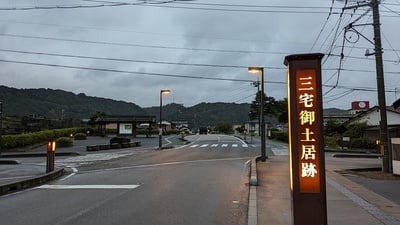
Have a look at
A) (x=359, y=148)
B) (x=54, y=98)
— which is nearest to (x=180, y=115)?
(x=54, y=98)

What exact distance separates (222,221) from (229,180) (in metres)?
6.98

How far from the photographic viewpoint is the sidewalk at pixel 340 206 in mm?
8246

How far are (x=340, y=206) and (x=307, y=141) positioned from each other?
436cm

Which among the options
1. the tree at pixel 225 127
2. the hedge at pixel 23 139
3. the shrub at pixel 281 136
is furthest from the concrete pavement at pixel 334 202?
the tree at pixel 225 127

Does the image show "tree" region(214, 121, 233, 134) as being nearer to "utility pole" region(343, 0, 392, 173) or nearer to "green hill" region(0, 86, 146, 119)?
"green hill" region(0, 86, 146, 119)

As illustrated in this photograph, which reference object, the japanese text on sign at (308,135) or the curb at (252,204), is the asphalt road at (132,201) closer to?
the curb at (252,204)

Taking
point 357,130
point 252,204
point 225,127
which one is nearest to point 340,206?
point 252,204

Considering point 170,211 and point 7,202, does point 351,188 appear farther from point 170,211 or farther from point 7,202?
point 7,202

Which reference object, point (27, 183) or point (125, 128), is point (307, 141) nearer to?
point (27, 183)

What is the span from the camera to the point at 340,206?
32.2 feet

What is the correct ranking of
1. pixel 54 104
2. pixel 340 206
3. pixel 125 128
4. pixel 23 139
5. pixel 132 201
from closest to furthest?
pixel 340 206 < pixel 132 201 < pixel 23 139 < pixel 125 128 < pixel 54 104

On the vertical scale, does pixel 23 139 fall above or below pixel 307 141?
above

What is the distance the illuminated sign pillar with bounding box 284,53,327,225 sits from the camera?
6184mm

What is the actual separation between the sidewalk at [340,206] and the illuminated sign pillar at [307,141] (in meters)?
1.88
